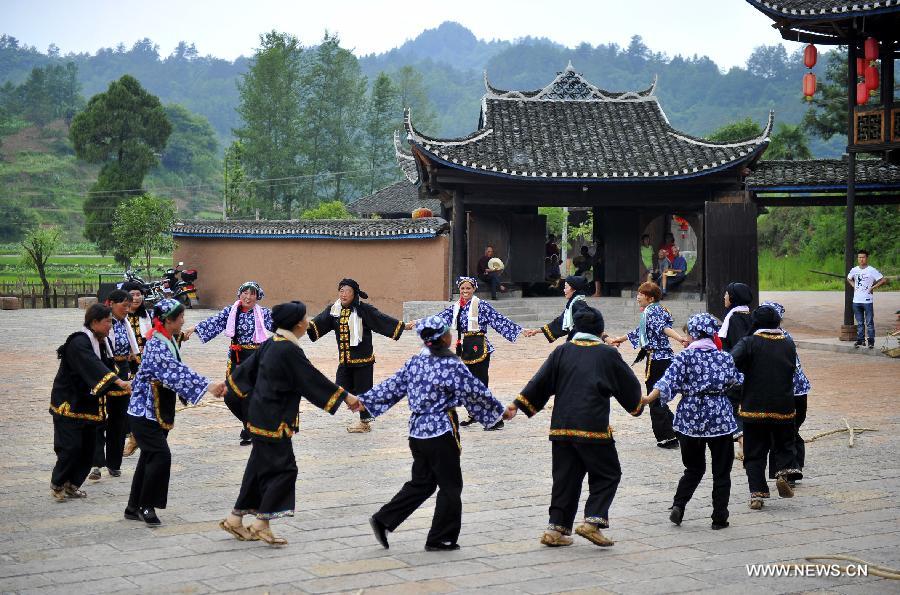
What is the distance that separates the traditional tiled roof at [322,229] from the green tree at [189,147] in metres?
50.0

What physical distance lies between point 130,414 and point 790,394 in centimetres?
482

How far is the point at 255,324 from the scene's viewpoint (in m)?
11.2

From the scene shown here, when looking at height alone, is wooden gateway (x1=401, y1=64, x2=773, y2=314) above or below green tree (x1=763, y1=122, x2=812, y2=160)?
below

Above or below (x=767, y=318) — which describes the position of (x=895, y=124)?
above

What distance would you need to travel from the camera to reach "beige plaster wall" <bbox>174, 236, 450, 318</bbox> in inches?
1013

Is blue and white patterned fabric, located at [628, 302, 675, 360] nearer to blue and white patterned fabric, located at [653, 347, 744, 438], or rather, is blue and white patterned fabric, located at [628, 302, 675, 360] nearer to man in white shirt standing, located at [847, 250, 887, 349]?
blue and white patterned fabric, located at [653, 347, 744, 438]

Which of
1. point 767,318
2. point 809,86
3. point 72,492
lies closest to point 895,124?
point 809,86

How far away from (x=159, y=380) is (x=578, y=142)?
1940 centimetres

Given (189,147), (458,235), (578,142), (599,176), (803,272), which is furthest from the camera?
(189,147)

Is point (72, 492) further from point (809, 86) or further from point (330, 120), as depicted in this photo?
point (330, 120)

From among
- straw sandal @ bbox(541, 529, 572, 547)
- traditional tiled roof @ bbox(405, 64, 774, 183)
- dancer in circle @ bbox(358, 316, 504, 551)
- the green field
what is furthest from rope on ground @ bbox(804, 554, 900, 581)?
the green field

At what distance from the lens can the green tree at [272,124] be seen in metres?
61.5

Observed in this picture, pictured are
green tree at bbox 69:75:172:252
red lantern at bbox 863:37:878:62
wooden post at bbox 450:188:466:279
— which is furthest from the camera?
green tree at bbox 69:75:172:252

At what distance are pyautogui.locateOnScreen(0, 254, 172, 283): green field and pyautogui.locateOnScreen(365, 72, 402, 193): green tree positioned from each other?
16.0 m
